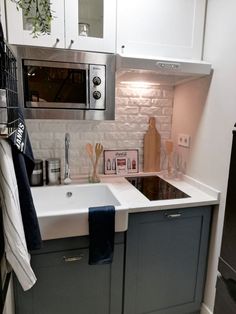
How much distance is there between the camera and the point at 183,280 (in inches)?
62.9

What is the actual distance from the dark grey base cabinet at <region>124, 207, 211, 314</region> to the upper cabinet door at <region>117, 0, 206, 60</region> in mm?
1024

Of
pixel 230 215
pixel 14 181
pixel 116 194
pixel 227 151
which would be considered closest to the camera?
pixel 14 181

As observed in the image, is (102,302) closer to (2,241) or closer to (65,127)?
(2,241)

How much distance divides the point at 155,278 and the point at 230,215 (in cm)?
70

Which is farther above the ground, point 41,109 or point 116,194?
point 41,109

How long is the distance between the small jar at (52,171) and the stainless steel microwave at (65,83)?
37 centimetres

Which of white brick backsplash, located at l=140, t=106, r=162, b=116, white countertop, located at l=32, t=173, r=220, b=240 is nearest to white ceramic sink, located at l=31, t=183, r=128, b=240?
white countertop, located at l=32, t=173, r=220, b=240

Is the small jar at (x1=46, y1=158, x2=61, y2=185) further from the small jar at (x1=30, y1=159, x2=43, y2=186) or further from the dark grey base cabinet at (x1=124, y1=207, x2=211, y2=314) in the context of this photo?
the dark grey base cabinet at (x1=124, y1=207, x2=211, y2=314)

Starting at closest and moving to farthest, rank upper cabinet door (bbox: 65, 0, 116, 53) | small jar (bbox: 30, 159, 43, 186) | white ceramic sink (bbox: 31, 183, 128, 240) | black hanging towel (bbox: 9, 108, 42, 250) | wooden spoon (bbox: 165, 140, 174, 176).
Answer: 1. black hanging towel (bbox: 9, 108, 42, 250)
2. white ceramic sink (bbox: 31, 183, 128, 240)
3. upper cabinet door (bbox: 65, 0, 116, 53)
4. small jar (bbox: 30, 159, 43, 186)
5. wooden spoon (bbox: 165, 140, 174, 176)

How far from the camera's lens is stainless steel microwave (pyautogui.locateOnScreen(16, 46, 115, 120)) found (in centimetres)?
140

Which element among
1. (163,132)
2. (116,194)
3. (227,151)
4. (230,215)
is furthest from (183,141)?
(230,215)

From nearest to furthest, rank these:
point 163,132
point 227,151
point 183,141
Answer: point 227,151 → point 183,141 → point 163,132

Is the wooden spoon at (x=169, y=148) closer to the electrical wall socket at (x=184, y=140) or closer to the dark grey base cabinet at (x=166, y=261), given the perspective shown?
the electrical wall socket at (x=184, y=140)

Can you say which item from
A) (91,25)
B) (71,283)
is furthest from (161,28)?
(71,283)
